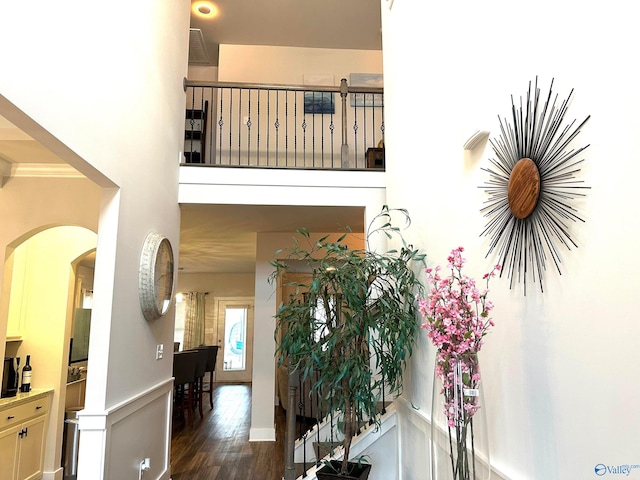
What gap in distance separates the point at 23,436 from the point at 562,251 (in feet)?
14.6

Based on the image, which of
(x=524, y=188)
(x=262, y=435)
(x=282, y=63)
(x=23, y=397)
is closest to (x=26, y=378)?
(x=23, y=397)

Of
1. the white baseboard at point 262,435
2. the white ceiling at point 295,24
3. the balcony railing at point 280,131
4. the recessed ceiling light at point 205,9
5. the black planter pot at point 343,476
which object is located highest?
the white ceiling at point 295,24

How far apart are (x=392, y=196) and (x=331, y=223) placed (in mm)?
1582

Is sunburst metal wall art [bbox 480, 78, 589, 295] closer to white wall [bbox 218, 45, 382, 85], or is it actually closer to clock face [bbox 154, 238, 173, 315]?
clock face [bbox 154, 238, 173, 315]

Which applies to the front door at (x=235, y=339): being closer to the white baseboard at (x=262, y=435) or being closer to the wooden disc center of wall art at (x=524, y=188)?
the white baseboard at (x=262, y=435)

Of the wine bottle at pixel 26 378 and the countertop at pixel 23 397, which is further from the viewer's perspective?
the wine bottle at pixel 26 378

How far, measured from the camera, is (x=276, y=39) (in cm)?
643

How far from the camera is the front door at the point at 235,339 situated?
472 inches

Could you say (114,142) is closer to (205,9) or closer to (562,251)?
(562,251)

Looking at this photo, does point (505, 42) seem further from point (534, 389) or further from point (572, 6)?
point (534, 389)

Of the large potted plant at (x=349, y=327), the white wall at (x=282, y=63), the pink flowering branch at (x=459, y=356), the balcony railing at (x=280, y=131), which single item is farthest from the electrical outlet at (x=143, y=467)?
the white wall at (x=282, y=63)

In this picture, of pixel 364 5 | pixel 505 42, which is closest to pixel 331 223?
pixel 364 5

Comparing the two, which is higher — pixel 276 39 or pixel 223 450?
pixel 276 39

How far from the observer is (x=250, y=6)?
18.7 feet
